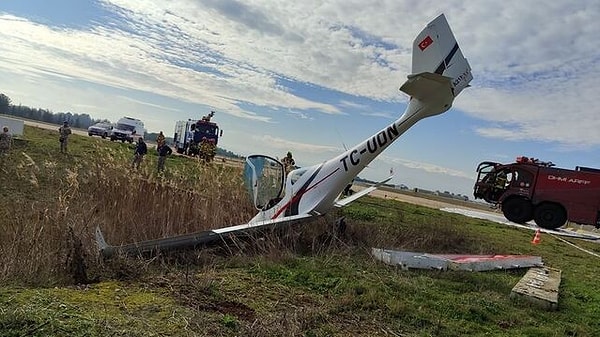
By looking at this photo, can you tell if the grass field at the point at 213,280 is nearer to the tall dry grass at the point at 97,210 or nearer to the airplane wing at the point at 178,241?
the tall dry grass at the point at 97,210

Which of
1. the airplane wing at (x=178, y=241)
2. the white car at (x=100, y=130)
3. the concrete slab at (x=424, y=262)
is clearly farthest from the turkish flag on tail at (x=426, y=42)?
the white car at (x=100, y=130)

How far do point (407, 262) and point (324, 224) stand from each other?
8.17 feet

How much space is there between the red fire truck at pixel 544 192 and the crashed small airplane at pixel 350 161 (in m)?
10.7

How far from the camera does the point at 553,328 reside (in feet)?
17.5

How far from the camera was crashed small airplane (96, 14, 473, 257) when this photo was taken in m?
8.59

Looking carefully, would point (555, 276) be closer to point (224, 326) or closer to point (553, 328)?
point (553, 328)

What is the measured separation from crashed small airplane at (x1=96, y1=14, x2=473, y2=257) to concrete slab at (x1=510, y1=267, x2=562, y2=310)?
3166 mm

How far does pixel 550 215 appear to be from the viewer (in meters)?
18.8

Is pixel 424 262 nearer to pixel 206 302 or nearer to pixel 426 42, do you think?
pixel 426 42

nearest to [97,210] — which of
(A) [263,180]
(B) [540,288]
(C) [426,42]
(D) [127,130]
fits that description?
(A) [263,180]

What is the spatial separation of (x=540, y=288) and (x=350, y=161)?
13.0 ft

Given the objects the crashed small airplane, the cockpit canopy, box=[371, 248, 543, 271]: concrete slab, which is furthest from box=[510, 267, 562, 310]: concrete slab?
the cockpit canopy

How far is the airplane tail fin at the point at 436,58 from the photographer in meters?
8.61

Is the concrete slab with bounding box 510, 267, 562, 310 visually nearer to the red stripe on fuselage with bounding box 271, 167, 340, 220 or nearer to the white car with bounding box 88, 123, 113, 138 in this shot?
the red stripe on fuselage with bounding box 271, 167, 340, 220
